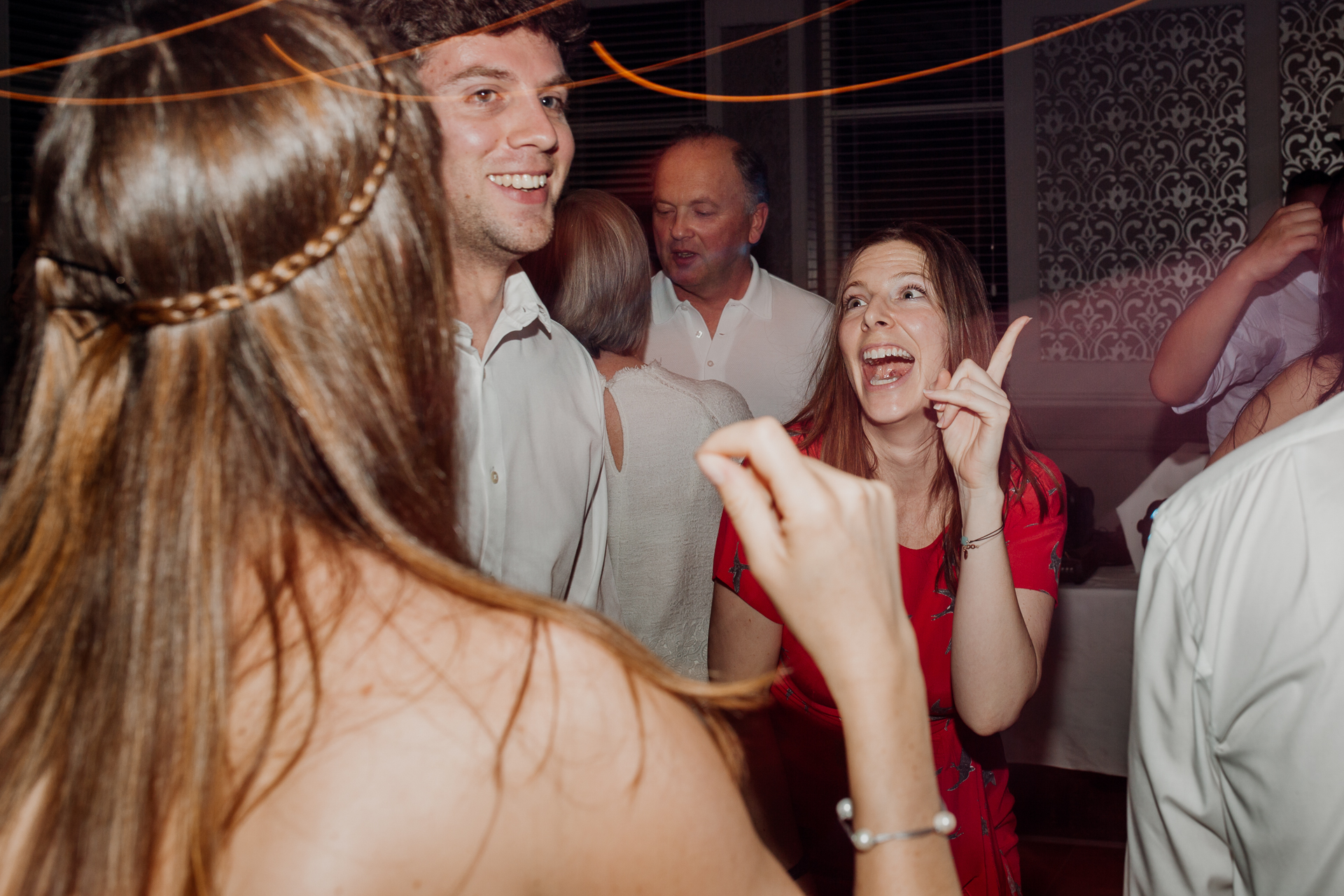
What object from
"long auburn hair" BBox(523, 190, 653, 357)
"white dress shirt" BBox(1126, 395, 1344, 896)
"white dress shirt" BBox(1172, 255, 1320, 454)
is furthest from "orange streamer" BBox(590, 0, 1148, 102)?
"white dress shirt" BBox(1126, 395, 1344, 896)

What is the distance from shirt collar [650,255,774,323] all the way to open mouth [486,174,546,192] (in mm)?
1925

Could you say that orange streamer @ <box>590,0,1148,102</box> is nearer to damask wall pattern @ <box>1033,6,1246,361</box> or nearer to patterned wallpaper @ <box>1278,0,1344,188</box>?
damask wall pattern @ <box>1033,6,1246,361</box>

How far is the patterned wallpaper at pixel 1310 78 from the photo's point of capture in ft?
16.8

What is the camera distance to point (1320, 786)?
2.98 feet

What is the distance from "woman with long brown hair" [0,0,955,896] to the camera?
1.96ft

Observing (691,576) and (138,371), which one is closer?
(138,371)

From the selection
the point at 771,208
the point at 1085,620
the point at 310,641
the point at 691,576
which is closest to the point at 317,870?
the point at 310,641

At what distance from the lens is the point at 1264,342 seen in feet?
9.64

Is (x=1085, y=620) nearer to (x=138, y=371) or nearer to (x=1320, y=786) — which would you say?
(x=1320, y=786)

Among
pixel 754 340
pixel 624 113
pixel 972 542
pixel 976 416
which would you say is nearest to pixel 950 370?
pixel 976 416

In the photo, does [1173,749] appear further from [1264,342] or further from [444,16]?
[1264,342]

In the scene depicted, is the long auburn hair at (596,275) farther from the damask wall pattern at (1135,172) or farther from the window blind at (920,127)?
the damask wall pattern at (1135,172)

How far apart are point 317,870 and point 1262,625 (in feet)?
2.90

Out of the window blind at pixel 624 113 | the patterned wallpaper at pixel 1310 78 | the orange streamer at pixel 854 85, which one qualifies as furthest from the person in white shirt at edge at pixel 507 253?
the patterned wallpaper at pixel 1310 78
